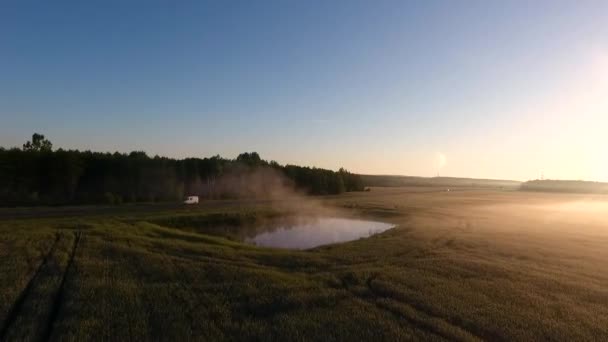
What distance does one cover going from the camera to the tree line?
Answer: 4031cm

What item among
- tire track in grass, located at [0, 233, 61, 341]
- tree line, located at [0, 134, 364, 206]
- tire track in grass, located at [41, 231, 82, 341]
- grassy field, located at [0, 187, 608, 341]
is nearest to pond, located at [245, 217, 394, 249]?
grassy field, located at [0, 187, 608, 341]

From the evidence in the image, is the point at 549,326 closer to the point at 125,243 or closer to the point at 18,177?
the point at 125,243

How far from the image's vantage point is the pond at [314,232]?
24219mm

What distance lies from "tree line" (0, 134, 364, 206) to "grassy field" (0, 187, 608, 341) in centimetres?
2542

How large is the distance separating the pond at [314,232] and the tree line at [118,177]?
67.7ft

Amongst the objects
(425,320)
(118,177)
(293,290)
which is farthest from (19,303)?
(118,177)

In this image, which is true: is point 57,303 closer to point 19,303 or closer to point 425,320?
point 19,303

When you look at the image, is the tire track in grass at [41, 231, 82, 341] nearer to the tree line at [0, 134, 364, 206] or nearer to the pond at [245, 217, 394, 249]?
the pond at [245, 217, 394, 249]

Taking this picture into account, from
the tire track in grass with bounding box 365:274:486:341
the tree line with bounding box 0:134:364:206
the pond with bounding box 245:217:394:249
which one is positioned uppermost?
the tree line with bounding box 0:134:364:206

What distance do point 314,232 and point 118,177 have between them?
3265cm

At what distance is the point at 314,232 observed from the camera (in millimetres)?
29000

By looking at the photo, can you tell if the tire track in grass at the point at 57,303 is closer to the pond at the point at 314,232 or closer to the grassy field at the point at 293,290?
the grassy field at the point at 293,290

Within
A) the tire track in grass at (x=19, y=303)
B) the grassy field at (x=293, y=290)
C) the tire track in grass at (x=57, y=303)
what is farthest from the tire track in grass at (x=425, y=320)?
the tire track in grass at (x=19, y=303)

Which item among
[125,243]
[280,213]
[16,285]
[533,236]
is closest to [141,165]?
[280,213]
